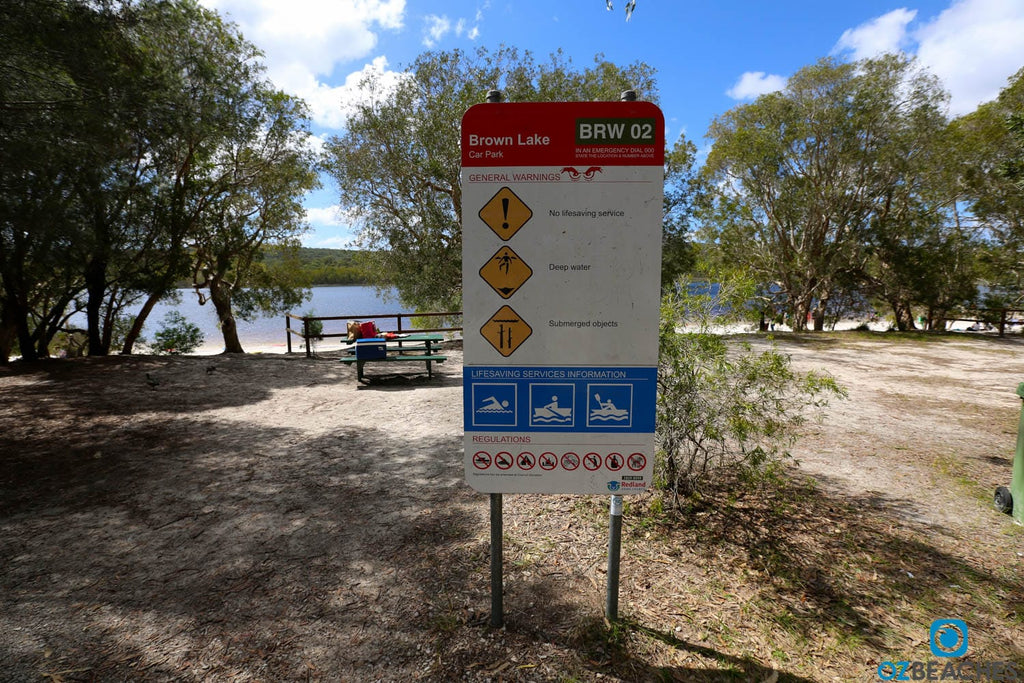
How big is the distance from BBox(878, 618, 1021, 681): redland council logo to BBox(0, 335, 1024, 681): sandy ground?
0.60 ft

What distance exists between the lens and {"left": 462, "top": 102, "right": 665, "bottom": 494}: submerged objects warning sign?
198 cm

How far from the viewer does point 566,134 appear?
1971 mm

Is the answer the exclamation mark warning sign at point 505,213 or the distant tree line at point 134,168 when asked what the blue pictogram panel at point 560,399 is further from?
the distant tree line at point 134,168

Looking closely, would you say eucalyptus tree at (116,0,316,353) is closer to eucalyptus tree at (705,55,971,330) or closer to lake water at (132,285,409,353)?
lake water at (132,285,409,353)

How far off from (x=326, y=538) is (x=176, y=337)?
17.2 m

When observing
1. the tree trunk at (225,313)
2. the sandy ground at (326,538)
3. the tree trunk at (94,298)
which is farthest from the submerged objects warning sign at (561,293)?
the tree trunk at (225,313)

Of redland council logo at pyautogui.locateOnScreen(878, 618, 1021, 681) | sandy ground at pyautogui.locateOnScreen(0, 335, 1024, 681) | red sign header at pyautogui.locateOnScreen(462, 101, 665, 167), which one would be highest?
red sign header at pyautogui.locateOnScreen(462, 101, 665, 167)

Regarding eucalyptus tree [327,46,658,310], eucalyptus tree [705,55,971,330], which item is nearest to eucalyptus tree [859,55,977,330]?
eucalyptus tree [705,55,971,330]

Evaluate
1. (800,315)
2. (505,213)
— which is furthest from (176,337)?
(800,315)

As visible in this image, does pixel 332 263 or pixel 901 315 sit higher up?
pixel 332 263

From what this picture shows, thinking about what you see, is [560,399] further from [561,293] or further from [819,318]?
[819,318]

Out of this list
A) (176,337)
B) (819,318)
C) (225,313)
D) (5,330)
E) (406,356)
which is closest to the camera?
(406,356)

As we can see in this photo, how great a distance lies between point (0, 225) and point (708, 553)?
24.5 ft

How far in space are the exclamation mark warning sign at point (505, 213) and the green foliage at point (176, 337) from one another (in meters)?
18.2
